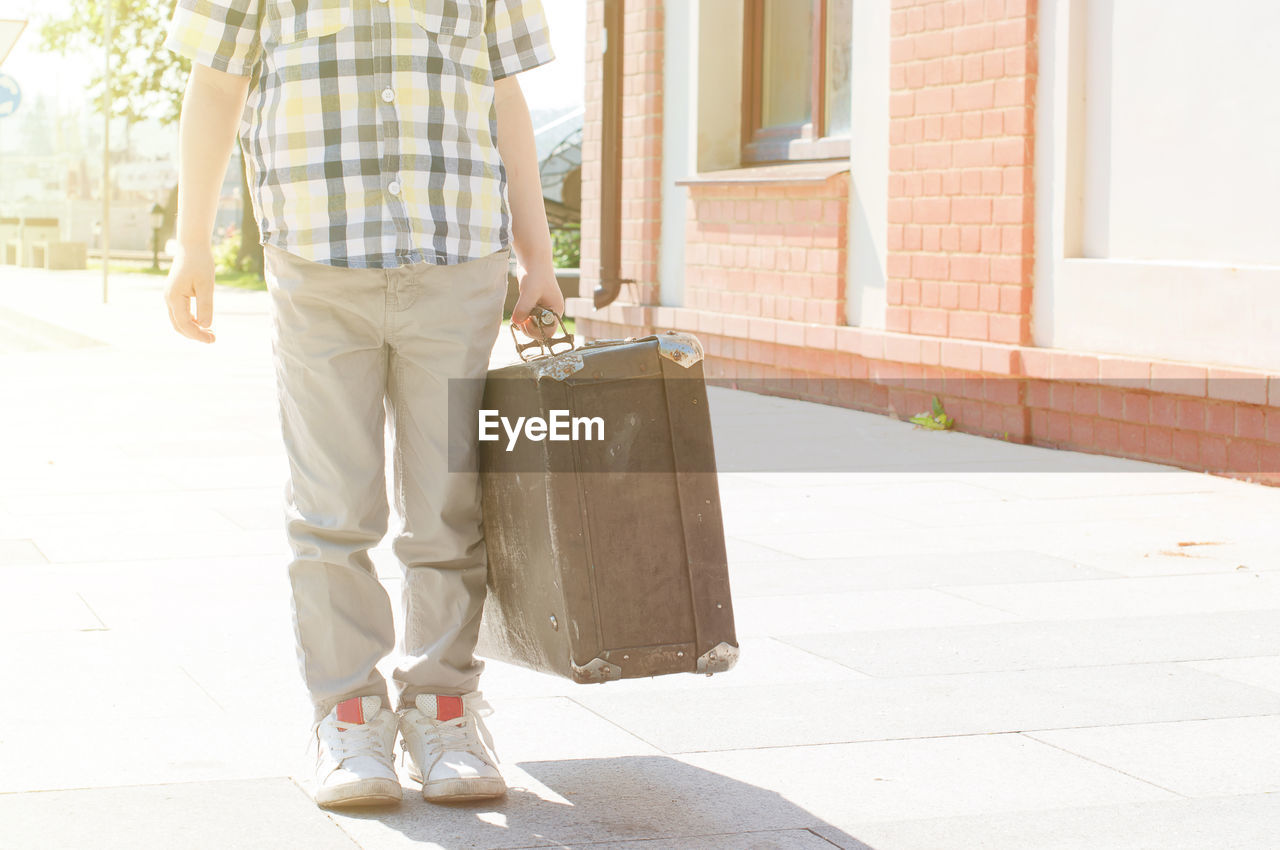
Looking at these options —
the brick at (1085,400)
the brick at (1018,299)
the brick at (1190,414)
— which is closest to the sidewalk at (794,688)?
the brick at (1190,414)

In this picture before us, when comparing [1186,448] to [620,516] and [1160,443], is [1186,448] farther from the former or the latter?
[620,516]

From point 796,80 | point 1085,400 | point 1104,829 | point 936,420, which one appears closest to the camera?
point 1104,829

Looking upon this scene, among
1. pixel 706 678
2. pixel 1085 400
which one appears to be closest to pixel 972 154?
pixel 1085 400

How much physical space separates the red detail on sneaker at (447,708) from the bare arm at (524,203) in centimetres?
73

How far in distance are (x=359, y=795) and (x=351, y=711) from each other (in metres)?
0.20

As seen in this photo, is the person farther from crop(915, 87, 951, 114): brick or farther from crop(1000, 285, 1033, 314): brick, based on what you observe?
crop(915, 87, 951, 114): brick

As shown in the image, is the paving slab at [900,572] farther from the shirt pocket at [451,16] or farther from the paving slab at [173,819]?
the shirt pocket at [451,16]

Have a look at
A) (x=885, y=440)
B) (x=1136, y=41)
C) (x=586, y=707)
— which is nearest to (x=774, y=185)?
(x=885, y=440)

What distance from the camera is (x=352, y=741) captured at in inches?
128

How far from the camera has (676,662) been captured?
10.5ft

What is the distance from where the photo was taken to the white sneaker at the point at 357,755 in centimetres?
316

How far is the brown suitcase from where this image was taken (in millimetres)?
3154

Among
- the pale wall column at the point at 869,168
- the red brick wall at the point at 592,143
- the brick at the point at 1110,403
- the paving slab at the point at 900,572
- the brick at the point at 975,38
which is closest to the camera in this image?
the paving slab at the point at 900,572

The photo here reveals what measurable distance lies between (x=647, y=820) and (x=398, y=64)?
1.42 metres
